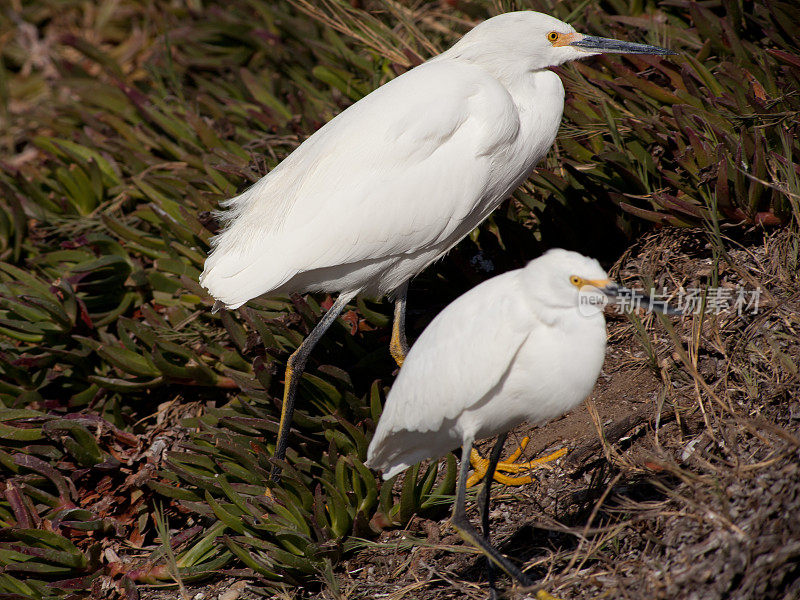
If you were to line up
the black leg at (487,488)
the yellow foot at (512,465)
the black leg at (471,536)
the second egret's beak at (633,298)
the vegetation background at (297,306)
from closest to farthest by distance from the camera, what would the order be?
the second egret's beak at (633,298) < the black leg at (471,536) < the black leg at (487,488) < the vegetation background at (297,306) < the yellow foot at (512,465)

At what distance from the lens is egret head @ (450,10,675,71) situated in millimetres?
2947

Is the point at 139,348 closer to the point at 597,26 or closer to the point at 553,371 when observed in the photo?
the point at 553,371

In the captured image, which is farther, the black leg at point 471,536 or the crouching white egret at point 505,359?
the black leg at point 471,536

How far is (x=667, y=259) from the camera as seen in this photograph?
127 inches

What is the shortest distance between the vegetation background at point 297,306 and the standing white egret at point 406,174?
0.39m

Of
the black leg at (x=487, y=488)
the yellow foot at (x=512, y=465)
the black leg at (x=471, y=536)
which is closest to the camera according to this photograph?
the black leg at (x=471, y=536)

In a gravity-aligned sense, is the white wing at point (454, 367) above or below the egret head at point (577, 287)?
below

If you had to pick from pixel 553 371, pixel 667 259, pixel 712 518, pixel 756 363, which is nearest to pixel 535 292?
pixel 553 371

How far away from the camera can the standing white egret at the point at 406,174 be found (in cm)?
276

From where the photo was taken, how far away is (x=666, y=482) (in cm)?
247

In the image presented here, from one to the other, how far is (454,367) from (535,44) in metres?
1.43

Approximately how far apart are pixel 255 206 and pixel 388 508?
132 centimetres

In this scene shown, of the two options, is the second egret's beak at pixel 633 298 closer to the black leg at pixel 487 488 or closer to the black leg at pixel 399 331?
the black leg at pixel 487 488

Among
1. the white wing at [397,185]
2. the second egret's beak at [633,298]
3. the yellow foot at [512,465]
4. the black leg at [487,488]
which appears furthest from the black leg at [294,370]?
the second egret's beak at [633,298]
